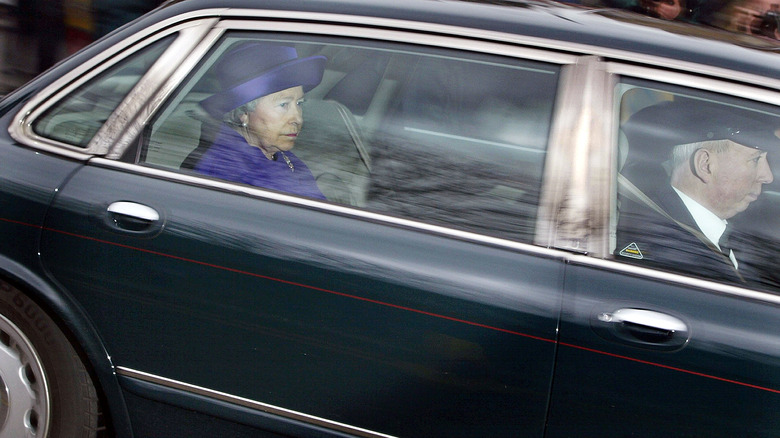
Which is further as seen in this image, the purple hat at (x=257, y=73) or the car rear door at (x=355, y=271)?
the purple hat at (x=257, y=73)

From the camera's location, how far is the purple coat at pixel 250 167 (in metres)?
2.33

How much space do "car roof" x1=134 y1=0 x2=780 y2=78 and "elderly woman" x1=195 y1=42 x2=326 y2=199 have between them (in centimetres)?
14

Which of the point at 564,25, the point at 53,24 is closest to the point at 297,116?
the point at 564,25

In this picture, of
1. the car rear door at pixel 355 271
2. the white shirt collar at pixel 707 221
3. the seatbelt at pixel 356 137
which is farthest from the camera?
the seatbelt at pixel 356 137

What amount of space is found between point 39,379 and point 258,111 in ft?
3.13

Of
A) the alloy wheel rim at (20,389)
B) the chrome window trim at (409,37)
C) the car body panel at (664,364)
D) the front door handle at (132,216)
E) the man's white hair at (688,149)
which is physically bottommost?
the alloy wheel rim at (20,389)

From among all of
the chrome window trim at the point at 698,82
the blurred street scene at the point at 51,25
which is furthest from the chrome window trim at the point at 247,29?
the blurred street scene at the point at 51,25

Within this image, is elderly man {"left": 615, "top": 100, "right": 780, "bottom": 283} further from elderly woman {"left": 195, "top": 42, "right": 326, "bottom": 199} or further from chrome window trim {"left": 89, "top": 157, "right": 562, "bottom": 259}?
elderly woman {"left": 195, "top": 42, "right": 326, "bottom": 199}

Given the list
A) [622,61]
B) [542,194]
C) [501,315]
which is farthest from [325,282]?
[622,61]

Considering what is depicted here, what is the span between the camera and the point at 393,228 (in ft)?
7.20

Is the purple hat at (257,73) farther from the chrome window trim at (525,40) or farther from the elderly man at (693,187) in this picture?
the elderly man at (693,187)

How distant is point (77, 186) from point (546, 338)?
4.28ft

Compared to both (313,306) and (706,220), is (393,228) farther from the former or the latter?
(706,220)

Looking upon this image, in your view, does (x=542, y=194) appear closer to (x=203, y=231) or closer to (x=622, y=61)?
(x=622, y=61)
